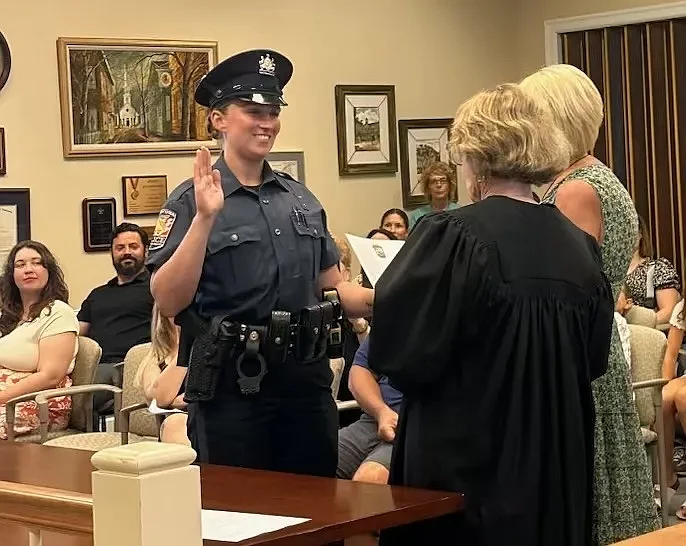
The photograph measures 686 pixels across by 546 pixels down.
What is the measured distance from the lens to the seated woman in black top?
2.21m

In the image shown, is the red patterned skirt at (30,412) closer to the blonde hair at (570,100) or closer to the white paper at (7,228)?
the white paper at (7,228)

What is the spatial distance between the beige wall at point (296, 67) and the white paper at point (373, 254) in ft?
12.1

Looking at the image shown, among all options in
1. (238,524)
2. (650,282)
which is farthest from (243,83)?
(650,282)

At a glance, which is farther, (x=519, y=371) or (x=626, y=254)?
(x=626, y=254)

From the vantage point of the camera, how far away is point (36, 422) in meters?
5.18

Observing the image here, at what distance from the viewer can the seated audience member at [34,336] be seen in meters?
5.20

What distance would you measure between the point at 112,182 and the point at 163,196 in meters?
0.33

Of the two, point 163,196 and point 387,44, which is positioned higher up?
point 387,44

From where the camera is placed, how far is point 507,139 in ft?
7.48

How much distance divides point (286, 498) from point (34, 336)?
11.1 feet

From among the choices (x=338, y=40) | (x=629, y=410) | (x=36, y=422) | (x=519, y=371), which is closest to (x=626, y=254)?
(x=629, y=410)

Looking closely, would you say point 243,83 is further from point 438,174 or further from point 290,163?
point 438,174

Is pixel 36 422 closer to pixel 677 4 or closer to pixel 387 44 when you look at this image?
pixel 387 44

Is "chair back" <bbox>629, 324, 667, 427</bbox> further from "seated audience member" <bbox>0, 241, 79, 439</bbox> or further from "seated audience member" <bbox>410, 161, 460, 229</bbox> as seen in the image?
"seated audience member" <bbox>410, 161, 460, 229</bbox>
